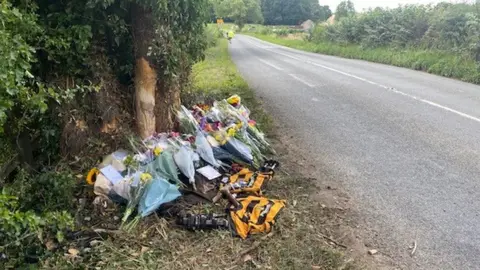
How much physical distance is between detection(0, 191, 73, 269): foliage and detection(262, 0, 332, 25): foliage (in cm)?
10067

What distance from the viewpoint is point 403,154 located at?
5.42m

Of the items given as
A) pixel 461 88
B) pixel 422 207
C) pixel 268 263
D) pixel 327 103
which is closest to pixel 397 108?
pixel 327 103

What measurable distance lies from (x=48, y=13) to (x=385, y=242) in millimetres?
3790

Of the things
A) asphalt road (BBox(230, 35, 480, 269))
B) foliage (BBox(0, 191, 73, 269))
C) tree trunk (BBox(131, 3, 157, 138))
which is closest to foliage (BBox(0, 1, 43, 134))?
foliage (BBox(0, 191, 73, 269))

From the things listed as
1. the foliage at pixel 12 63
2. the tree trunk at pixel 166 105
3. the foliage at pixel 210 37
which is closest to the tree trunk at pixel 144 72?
the tree trunk at pixel 166 105

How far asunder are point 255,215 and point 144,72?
217 centimetres

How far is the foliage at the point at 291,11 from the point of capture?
100250mm

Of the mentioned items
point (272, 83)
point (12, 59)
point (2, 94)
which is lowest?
point (272, 83)

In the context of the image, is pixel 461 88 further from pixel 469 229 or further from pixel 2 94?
pixel 2 94

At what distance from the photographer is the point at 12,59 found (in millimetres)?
2615

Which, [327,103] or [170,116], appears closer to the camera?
[170,116]

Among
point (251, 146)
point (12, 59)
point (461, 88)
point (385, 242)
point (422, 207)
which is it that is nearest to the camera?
point (12, 59)

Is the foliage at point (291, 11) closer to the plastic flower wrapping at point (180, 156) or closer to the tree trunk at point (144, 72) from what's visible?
the plastic flower wrapping at point (180, 156)

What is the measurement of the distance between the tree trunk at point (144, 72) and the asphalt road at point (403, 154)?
2159 mm
